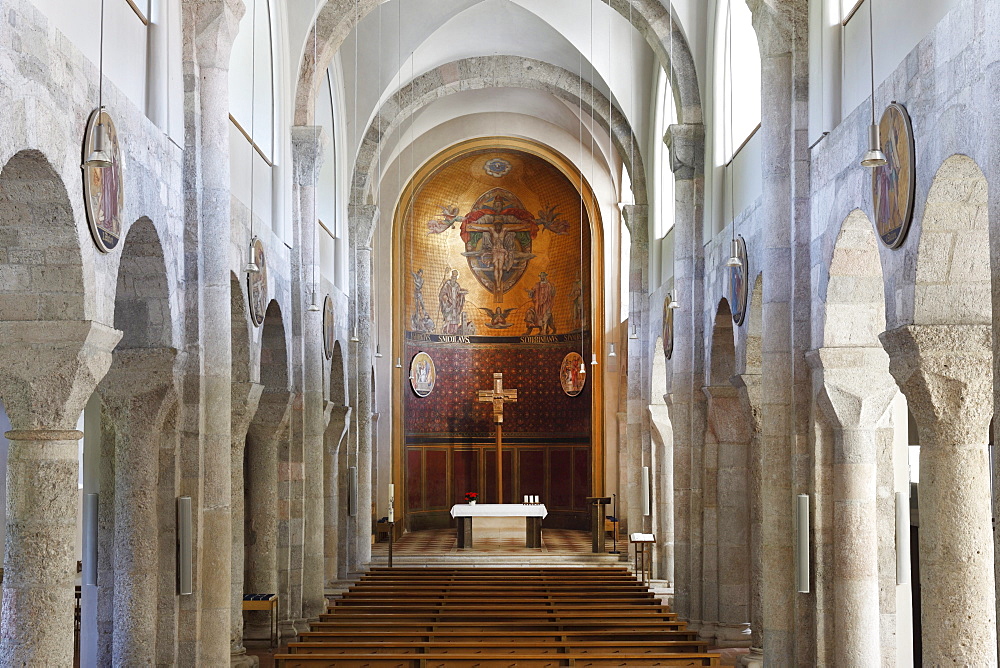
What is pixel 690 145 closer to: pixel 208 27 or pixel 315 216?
pixel 315 216

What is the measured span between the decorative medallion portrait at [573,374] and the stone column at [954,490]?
21478mm

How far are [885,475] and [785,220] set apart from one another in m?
2.89

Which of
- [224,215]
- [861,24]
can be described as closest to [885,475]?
[861,24]

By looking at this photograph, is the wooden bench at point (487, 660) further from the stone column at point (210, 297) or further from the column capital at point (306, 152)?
the column capital at point (306, 152)

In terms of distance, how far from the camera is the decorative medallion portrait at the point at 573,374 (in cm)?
2967

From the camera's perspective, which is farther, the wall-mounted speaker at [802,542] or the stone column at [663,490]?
the stone column at [663,490]

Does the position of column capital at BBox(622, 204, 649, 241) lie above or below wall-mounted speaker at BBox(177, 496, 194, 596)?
above

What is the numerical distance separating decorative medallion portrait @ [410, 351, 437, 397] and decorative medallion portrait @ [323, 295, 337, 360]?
10436mm

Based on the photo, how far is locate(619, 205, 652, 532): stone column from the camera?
2239cm

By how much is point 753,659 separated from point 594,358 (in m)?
13.7

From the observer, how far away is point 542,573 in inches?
739

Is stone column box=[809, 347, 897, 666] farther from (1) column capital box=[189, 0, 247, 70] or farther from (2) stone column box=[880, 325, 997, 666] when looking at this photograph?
(1) column capital box=[189, 0, 247, 70]

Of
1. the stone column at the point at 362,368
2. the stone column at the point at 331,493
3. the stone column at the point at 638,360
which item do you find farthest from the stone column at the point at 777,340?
the stone column at the point at 362,368

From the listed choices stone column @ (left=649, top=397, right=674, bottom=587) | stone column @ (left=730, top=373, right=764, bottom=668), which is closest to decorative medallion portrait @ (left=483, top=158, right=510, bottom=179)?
stone column @ (left=649, top=397, right=674, bottom=587)
